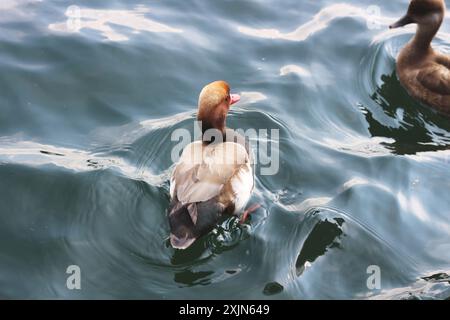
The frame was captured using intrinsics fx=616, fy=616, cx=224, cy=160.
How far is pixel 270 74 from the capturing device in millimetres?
7820

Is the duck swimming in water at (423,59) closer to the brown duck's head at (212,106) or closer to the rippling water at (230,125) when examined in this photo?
the rippling water at (230,125)

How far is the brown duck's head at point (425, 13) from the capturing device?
785 centimetres

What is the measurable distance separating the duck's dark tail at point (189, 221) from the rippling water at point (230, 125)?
0.17m

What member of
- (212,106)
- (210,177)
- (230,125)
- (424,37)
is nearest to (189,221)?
(210,177)

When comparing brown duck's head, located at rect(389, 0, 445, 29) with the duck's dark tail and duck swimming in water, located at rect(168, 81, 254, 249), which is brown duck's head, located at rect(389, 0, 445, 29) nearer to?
duck swimming in water, located at rect(168, 81, 254, 249)

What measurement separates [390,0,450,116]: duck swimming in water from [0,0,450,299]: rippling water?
18 centimetres

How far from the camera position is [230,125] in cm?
691

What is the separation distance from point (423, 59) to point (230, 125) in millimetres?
2759

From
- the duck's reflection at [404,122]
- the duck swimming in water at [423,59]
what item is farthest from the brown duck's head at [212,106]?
the duck swimming in water at [423,59]

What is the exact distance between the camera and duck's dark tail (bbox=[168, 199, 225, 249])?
16.6 feet

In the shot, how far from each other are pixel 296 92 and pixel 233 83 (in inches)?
30.7

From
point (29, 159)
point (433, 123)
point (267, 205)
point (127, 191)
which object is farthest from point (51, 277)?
point (433, 123)

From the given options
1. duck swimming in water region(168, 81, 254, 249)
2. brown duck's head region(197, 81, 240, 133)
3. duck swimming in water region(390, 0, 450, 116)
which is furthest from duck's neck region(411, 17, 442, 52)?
brown duck's head region(197, 81, 240, 133)

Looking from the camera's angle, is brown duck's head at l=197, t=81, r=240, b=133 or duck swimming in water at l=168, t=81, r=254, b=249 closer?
duck swimming in water at l=168, t=81, r=254, b=249
